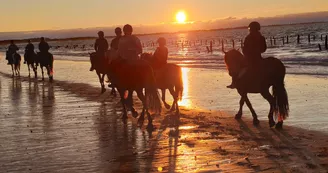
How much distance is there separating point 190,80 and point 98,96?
6.60m

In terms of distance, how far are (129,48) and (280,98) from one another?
3.58 m

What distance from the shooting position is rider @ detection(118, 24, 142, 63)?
11807 millimetres

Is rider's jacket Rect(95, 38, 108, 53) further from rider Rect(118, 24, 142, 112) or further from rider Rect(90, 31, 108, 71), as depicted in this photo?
rider Rect(118, 24, 142, 112)

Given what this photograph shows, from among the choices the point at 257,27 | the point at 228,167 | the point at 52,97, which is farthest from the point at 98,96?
the point at 228,167

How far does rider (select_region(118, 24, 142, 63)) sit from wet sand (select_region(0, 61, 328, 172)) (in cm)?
160

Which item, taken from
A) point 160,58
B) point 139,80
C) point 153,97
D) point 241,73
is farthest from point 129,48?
point 241,73

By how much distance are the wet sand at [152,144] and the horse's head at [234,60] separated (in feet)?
4.11

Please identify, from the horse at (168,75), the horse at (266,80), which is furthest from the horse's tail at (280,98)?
the horse at (168,75)

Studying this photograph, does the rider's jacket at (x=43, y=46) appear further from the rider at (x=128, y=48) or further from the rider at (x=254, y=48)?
the rider at (x=254, y=48)

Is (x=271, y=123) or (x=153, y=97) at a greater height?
(x=153, y=97)

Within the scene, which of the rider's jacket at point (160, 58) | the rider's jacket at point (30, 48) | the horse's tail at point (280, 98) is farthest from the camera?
the rider's jacket at point (30, 48)

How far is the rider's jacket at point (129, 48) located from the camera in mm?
11812

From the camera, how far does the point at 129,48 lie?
11.9 m

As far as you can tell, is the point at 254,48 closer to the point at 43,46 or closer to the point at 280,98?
the point at 280,98
